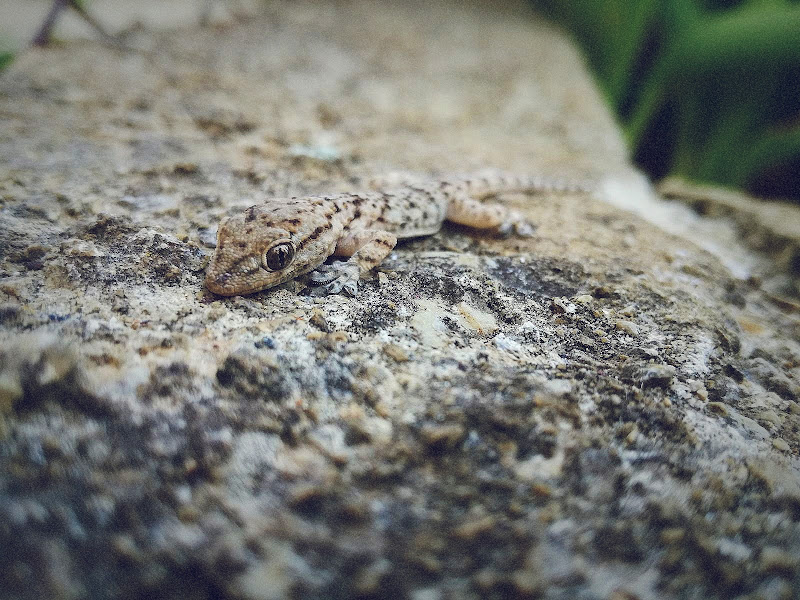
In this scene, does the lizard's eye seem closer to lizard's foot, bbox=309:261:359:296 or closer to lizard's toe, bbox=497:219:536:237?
lizard's foot, bbox=309:261:359:296

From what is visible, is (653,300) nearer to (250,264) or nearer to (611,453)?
A: (611,453)

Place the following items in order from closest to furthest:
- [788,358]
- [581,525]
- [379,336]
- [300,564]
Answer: [300,564] → [581,525] → [379,336] → [788,358]

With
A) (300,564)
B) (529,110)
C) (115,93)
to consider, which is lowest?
(300,564)

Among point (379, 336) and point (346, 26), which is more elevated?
point (346, 26)

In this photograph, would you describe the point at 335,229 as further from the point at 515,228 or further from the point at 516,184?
the point at 516,184

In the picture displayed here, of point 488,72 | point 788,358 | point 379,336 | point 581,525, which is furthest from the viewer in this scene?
point 488,72

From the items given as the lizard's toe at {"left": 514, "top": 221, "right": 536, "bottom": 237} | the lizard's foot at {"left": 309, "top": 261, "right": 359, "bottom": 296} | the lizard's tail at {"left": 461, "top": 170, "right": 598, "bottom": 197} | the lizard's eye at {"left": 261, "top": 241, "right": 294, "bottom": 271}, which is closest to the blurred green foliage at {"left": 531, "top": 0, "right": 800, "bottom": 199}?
the lizard's tail at {"left": 461, "top": 170, "right": 598, "bottom": 197}

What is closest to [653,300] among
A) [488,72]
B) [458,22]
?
[488,72]
